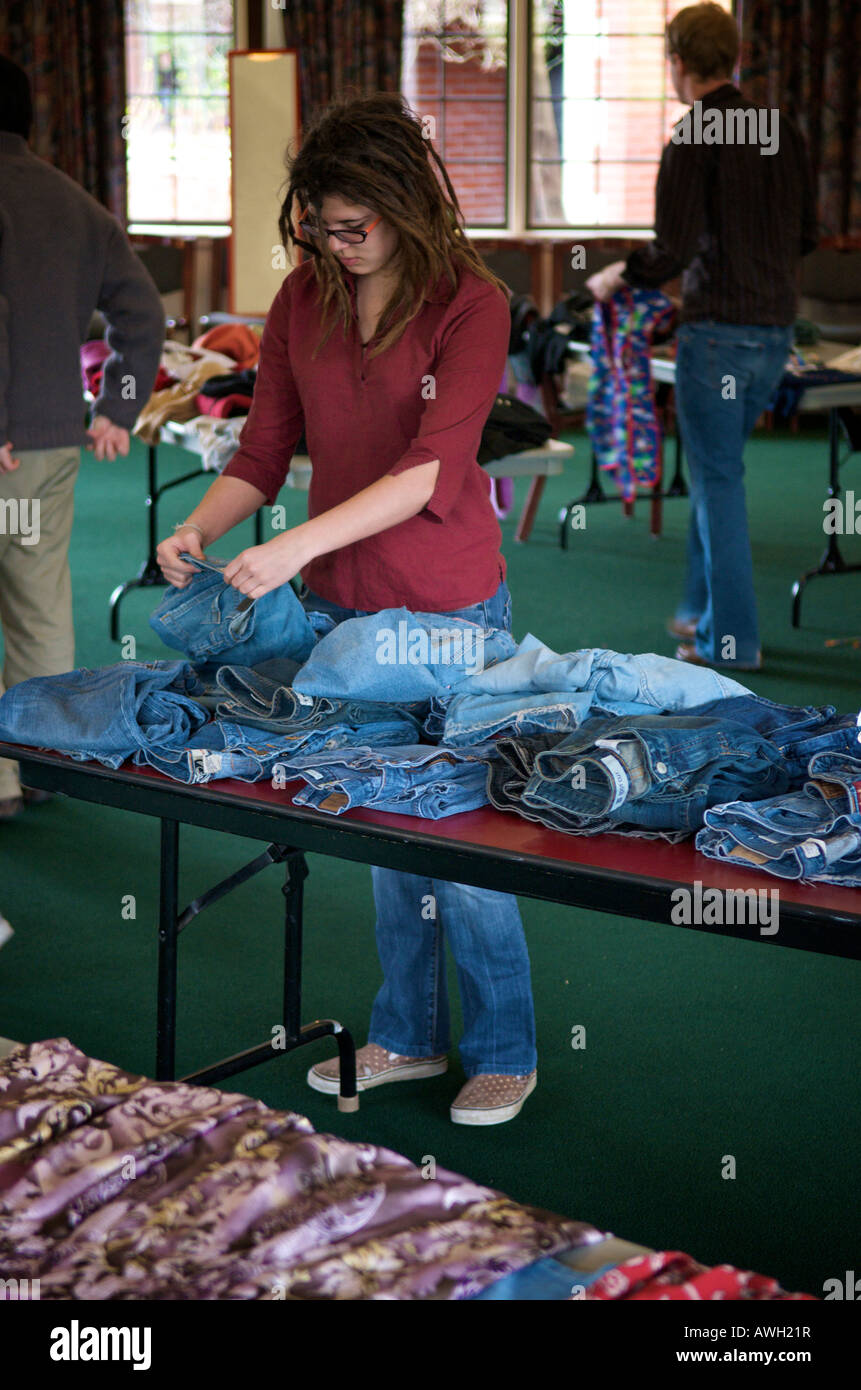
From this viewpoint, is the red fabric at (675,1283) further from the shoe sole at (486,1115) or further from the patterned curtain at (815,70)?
the patterned curtain at (815,70)

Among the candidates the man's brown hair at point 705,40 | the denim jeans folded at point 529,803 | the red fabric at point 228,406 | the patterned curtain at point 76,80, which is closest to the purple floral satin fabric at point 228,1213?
the denim jeans folded at point 529,803

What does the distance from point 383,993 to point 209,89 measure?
870 centimetres

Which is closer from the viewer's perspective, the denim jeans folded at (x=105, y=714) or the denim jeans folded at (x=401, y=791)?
the denim jeans folded at (x=401, y=791)

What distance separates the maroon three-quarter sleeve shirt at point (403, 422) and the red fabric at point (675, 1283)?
42.6 inches

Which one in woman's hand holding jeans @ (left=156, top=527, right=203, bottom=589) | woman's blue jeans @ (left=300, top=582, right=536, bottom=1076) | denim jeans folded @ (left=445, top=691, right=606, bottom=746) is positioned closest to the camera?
denim jeans folded @ (left=445, top=691, right=606, bottom=746)

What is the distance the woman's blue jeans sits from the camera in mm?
2199

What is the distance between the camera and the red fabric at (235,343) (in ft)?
16.1

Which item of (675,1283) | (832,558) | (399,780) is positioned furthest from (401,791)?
(832,558)

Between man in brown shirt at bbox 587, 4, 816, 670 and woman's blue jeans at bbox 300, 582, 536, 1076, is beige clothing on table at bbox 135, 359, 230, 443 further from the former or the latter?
woman's blue jeans at bbox 300, 582, 536, 1076

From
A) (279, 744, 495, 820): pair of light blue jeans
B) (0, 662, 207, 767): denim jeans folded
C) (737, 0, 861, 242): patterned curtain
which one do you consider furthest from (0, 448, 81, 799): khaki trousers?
(737, 0, 861, 242): patterned curtain

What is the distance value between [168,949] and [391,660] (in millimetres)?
570
